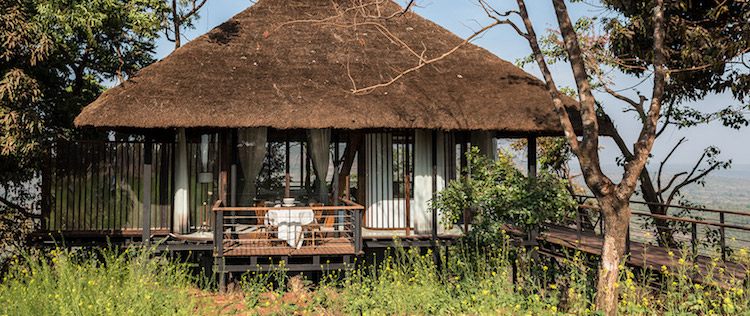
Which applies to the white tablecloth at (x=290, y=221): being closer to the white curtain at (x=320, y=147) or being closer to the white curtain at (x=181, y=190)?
the white curtain at (x=320, y=147)

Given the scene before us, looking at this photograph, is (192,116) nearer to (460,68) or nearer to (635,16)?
(460,68)

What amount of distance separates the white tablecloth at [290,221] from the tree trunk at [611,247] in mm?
4402

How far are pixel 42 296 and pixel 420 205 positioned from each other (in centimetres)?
587

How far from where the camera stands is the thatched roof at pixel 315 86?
8102 millimetres

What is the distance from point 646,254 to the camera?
908 centimetres

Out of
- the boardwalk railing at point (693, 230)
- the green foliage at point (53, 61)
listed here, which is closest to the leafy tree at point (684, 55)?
the boardwalk railing at point (693, 230)

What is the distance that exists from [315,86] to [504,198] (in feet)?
12.4

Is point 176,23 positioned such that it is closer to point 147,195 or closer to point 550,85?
point 147,195

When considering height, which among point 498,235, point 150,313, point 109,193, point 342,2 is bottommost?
point 150,313

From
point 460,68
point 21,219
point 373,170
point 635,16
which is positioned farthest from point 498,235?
point 21,219

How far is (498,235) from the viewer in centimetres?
743

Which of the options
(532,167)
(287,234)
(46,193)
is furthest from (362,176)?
(46,193)

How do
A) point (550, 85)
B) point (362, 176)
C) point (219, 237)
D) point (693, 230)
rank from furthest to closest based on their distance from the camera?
1. point (362, 176)
2. point (693, 230)
3. point (219, 237)
4. point (550, 85)

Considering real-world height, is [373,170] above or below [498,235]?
above
